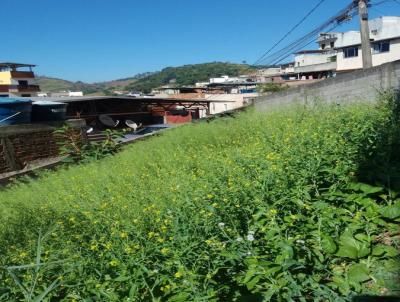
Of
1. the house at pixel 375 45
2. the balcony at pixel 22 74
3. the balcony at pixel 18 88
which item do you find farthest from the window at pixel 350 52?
the balcony at pixel 22 74

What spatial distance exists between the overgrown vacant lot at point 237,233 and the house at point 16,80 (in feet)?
139

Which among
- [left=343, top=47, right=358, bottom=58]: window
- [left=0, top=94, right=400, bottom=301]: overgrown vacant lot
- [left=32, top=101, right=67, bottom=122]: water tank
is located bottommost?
[left=0, top=94, right=400, bottom=301]: overgrown vacant lot

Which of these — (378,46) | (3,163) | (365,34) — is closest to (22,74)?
(378,46)

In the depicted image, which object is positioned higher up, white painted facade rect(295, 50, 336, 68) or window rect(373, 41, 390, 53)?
white painted facade rect(295, 50, 336, 68)

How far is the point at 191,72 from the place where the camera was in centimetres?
10375

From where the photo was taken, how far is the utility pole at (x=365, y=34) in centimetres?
1152

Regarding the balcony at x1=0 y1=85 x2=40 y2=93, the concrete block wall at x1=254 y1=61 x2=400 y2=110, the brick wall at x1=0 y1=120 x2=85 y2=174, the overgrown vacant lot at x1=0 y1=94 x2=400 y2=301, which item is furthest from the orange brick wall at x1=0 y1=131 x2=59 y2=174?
the balcony at x1=0 y1=85 x2=40 y2=93

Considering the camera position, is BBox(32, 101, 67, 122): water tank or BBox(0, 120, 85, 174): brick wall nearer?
BBox(0, 120, 85, 174): brick wall

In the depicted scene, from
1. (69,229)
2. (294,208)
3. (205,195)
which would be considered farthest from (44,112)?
(294,208)

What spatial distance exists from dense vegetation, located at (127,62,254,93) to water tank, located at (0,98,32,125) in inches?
3262

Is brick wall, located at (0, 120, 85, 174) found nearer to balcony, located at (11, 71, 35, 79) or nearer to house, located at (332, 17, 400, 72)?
house, located at (332, 17, 400, 72)

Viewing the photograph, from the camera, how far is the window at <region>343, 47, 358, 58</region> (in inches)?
1319

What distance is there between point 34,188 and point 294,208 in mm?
4611

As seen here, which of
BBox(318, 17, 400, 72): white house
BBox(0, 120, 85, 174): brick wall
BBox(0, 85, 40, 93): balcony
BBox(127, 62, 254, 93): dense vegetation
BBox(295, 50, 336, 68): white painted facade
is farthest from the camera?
BBox(127, 62, 254, 93): dense vegetation
